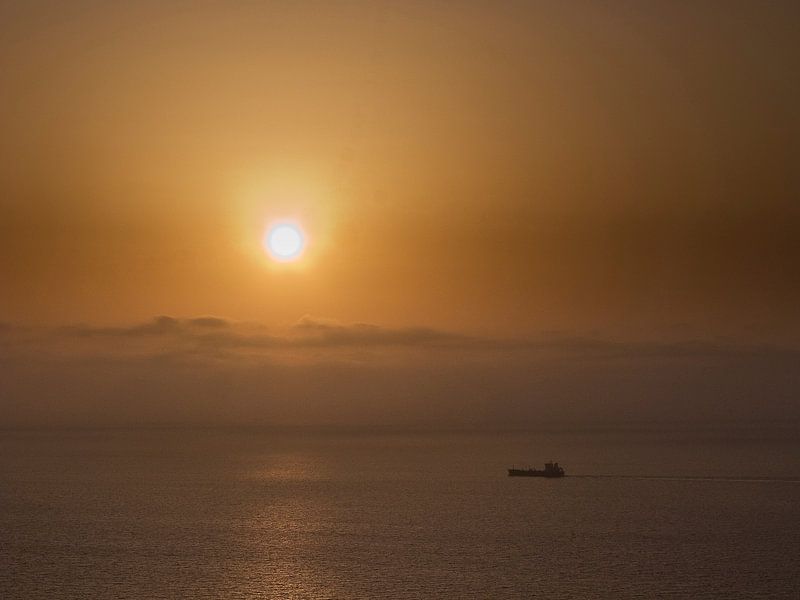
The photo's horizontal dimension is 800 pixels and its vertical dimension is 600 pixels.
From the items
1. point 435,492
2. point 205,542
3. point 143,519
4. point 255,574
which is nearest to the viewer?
point 255,574

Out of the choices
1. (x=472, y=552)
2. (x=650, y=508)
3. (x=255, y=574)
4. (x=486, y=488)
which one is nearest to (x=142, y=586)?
(x=255, y=574)

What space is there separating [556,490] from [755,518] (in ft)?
178

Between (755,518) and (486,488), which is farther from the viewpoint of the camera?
(486,488)

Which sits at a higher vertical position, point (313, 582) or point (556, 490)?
point (556, 490)

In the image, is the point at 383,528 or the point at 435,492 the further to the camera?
the point at 435,492

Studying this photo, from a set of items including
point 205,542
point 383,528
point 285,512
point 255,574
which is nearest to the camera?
point 255,574

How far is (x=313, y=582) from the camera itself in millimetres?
96312

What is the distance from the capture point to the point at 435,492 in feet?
619

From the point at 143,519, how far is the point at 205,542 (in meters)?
28.4

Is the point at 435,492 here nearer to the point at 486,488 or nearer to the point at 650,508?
the point at 486,488

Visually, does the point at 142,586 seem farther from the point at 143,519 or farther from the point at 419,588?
the point at 143,519

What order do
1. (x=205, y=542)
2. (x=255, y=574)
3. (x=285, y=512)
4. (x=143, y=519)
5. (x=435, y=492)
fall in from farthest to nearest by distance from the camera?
(x=435, y=492)
(x=285, y=512)
(x=143, y=519)
(x=205, y=542)
(x=255, y=574)

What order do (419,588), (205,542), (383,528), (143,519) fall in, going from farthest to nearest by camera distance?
(143,519), (383,528), (205,542), (419,588)

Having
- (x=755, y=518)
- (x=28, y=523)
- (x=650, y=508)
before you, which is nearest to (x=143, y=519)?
(x=28, y=523)
